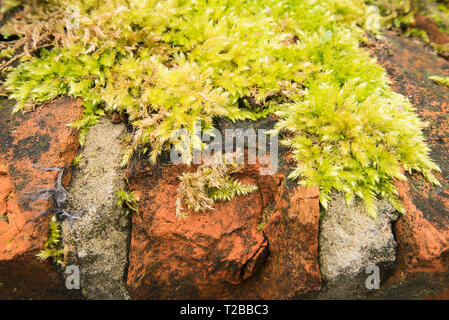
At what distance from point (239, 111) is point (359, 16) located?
1.88 m

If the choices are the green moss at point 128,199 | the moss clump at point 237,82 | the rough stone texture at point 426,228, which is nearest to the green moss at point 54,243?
the green moss at point 128,199

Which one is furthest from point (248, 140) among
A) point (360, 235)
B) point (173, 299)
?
point (173, 299)

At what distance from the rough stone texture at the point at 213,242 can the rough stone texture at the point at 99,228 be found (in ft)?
0.39

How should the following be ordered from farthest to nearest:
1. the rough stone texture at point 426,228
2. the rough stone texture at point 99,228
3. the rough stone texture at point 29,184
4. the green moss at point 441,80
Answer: the green moss at point 441,80, the rough stone texture at point 99,228, the rough stone texture at point 29,184, the rough stone texture at point 426,228

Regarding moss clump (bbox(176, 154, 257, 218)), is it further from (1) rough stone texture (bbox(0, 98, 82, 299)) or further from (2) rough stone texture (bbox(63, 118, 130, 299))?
(1) rough stone texture (bbox(0, 98, 82, 299))

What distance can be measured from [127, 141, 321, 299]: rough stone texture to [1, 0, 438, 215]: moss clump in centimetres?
27

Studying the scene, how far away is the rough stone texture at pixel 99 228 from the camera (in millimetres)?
2264

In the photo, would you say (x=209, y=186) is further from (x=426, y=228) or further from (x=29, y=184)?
(x=426, y=228)

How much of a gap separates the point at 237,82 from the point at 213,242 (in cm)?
135

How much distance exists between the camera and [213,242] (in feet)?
7.42

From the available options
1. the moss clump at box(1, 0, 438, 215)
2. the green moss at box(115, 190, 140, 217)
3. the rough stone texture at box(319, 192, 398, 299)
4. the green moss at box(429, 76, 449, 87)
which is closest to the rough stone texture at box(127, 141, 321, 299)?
the green moss at box(115, 190, 140, 217)

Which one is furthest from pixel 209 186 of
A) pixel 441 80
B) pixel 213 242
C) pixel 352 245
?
pixel 441 80

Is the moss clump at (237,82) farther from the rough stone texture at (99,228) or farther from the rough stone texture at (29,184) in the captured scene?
the rough stone texture at (99,228)

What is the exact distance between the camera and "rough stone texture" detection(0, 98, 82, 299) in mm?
2152
